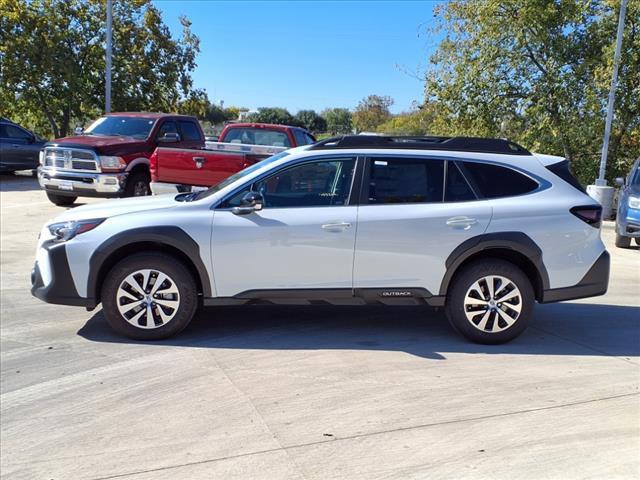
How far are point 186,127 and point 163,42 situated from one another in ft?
51.6

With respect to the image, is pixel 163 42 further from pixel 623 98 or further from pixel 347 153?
pixel 347 153

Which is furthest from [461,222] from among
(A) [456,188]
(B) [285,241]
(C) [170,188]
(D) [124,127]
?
(D) [124,127]

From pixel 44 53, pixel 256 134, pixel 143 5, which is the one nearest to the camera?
pixel 256 134

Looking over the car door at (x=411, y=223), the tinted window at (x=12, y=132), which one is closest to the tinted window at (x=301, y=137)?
the car door at (x=411, y=223)

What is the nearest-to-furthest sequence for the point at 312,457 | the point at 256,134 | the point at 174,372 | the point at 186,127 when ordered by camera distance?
1. the point at 312,457
2. the point at 174,372
3. the point at 256,134
4. the point at 186,127

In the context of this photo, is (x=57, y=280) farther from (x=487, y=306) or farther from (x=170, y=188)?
(x=170, y=188)

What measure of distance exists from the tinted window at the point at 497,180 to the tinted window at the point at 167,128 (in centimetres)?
909

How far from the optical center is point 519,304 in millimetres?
5227

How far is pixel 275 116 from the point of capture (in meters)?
60.6

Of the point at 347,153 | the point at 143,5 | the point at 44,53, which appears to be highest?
the point at 143,5

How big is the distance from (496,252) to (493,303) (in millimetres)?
459

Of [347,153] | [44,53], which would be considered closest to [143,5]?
[44,53]

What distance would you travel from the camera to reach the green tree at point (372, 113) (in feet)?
185

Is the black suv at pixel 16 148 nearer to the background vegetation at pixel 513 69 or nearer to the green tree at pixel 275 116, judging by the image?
the background vegetation at pixel 513 69
